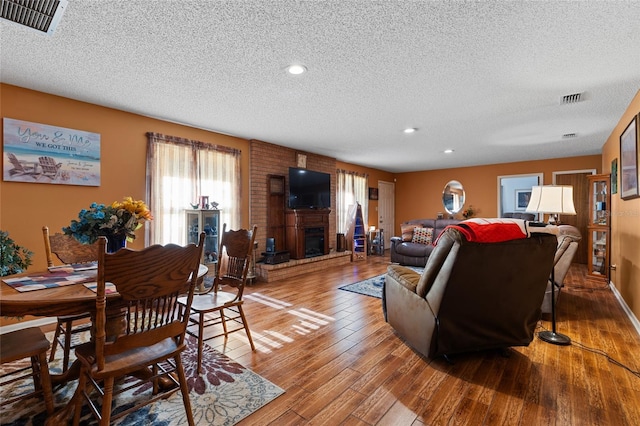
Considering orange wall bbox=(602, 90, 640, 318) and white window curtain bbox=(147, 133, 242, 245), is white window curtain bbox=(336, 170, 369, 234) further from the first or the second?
orange wall bbox=(602, 90, 640, 318)

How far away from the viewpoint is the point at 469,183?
7816 millimetres

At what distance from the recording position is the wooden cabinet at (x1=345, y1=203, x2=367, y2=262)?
6.83 metres

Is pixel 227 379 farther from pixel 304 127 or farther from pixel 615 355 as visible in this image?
pixel 304 127

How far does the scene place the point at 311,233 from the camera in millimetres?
5848

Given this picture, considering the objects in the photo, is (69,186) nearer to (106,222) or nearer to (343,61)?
(106,222)

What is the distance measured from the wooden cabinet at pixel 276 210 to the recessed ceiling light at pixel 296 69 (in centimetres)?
288

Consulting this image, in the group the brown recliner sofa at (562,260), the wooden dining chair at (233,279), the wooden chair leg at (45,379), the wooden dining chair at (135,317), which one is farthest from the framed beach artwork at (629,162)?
the wooden chair leg at (45,379)

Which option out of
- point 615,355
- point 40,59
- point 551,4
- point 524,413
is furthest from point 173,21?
point 615,355

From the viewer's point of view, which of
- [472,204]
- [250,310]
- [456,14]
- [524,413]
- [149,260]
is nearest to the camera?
[149,260]

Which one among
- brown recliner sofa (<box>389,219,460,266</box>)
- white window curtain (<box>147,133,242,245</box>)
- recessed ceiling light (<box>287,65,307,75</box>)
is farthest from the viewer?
brown recliner sofa (<box>389,219,460,266</box>)

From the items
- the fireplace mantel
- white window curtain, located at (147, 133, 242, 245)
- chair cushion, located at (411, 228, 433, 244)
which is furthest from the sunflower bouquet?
chair cushion, located at (411, 228, 433, 244)

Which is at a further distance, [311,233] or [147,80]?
[311,233]

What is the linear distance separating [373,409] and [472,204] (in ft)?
23.5

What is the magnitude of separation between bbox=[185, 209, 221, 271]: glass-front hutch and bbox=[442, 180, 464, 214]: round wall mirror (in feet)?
20.8
